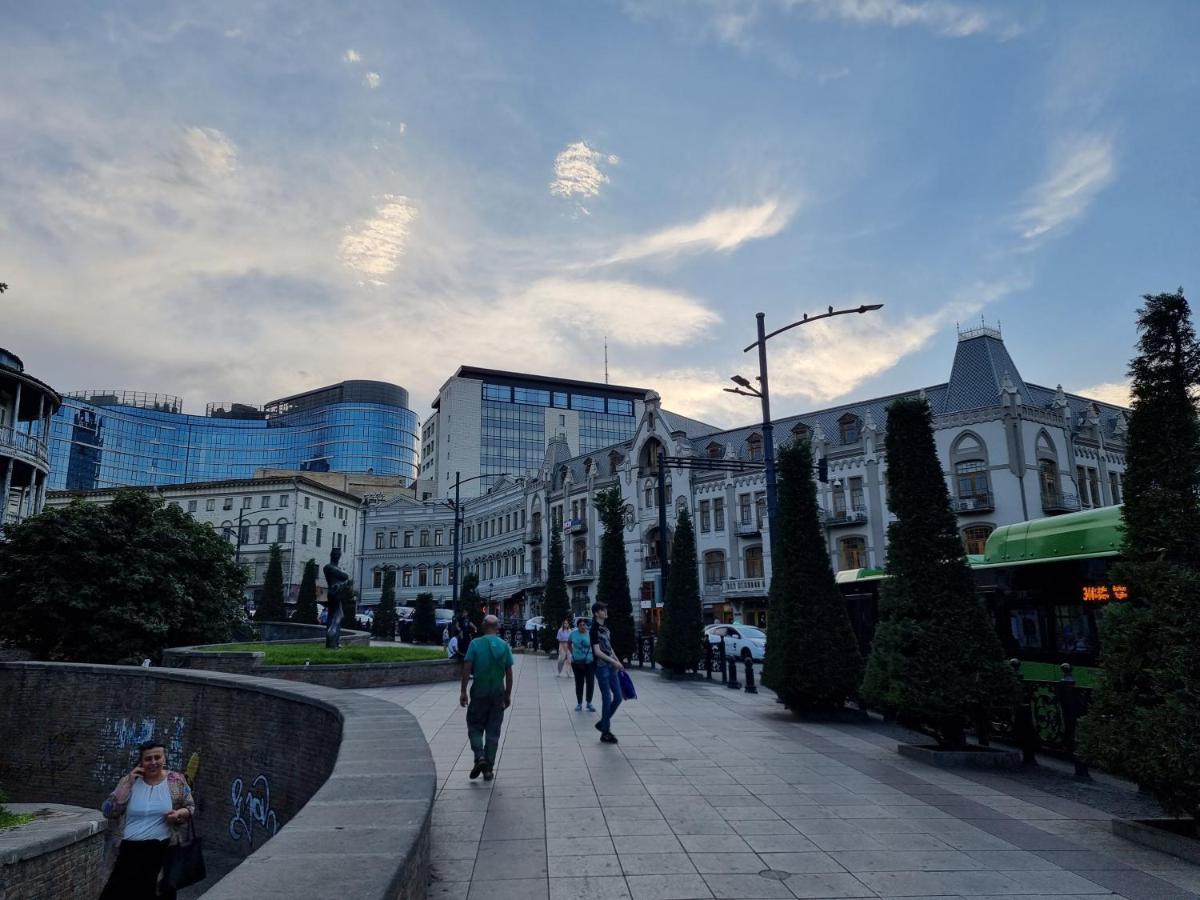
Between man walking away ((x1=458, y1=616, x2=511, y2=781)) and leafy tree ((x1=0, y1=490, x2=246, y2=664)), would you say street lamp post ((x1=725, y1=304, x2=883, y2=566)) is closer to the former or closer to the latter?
man walking away ((x1=458, y1=616, x2=511, y2=781))

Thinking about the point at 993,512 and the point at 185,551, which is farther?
the point at 993,512

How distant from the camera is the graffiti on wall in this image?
420 inches

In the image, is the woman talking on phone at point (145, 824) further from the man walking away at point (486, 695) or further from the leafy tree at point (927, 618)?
the leafy tree at point (927, 618)

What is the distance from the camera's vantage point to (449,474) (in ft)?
339

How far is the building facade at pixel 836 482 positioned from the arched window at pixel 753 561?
89mm

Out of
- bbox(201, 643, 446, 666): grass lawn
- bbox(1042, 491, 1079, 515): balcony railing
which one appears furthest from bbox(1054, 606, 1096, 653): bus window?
bbox(1042, 491, 1079, 515): balcony railing

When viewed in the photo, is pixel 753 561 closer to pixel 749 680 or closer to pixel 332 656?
pixel 749 680

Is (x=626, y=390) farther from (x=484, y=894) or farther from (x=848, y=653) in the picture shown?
(x=484, y=894)

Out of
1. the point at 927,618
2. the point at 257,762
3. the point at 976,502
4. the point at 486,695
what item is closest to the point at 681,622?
the point at 927,618

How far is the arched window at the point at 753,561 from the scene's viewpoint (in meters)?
47.7

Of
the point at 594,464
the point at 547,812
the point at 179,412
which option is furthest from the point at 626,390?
the point at 547,812

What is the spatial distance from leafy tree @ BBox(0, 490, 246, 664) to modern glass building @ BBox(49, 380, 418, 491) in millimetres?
86704

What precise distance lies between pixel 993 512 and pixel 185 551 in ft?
113

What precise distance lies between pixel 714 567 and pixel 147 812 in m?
45.2
